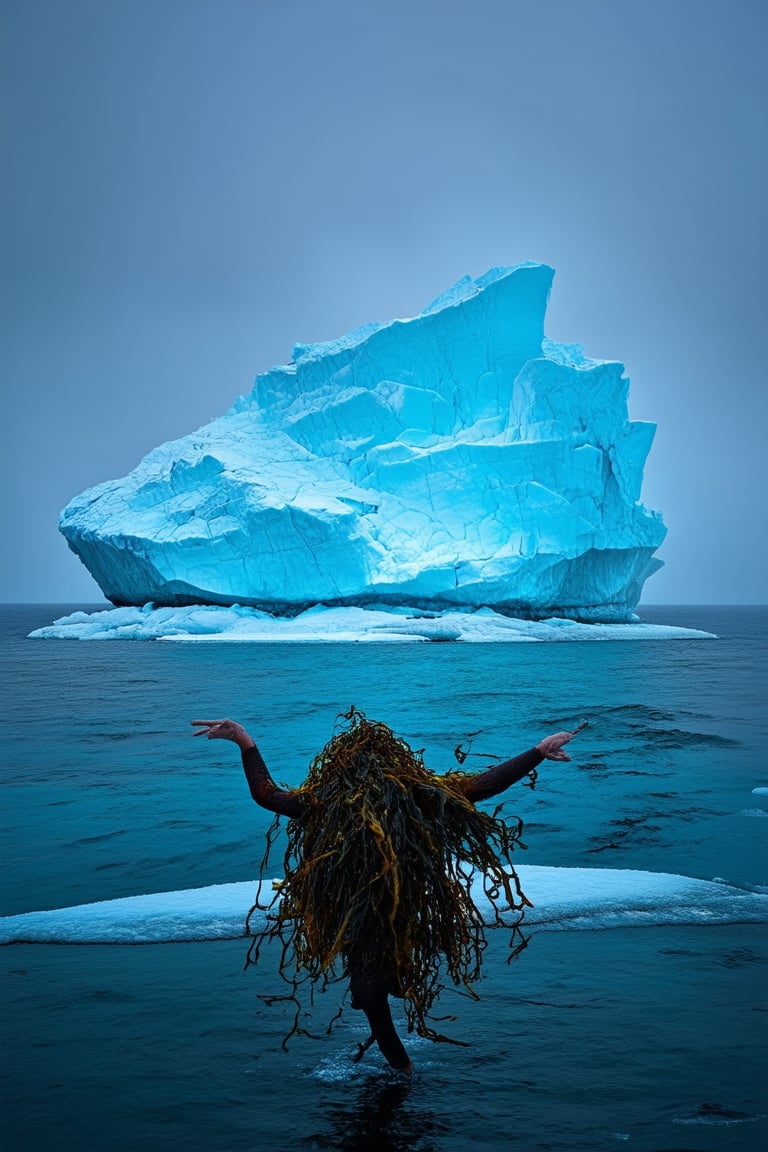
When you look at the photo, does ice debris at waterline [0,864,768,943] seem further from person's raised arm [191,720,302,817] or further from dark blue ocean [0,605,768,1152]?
person's raised arm [191,720,302,817]

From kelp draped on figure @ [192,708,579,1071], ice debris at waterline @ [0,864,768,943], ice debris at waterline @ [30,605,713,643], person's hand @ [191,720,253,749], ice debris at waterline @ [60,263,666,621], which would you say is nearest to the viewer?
kelp draped on figure @ [192,708,579,1071]

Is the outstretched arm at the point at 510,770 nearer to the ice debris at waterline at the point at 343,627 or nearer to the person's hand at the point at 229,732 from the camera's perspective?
the person's hand at the point at 229,732

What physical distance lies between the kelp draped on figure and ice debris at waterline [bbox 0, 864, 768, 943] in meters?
2.40

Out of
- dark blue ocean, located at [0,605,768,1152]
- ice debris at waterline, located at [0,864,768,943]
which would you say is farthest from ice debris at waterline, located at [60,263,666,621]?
ice debris at waterline, located at [0,864,768,943]

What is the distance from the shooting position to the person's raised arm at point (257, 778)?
3020mm

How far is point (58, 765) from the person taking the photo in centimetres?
1185

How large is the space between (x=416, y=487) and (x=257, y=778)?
3523cm

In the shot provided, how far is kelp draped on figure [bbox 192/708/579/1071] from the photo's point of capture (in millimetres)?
2779

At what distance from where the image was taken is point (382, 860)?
280 cm

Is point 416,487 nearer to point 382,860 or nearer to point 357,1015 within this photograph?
point 357,1015

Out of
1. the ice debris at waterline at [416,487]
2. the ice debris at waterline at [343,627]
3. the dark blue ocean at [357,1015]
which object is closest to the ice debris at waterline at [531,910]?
the dark blue ocean at [357,1015]

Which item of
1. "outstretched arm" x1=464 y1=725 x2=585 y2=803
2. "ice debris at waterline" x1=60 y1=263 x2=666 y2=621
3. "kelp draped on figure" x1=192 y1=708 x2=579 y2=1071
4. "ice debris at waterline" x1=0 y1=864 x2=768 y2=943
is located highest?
"ice debris at waterline" x1=60 y1=263 x2=666 y2=621

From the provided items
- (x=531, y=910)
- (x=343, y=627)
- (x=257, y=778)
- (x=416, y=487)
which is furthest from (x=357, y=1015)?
(x=416, y=487)

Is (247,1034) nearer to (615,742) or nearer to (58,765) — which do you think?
(58,765)
